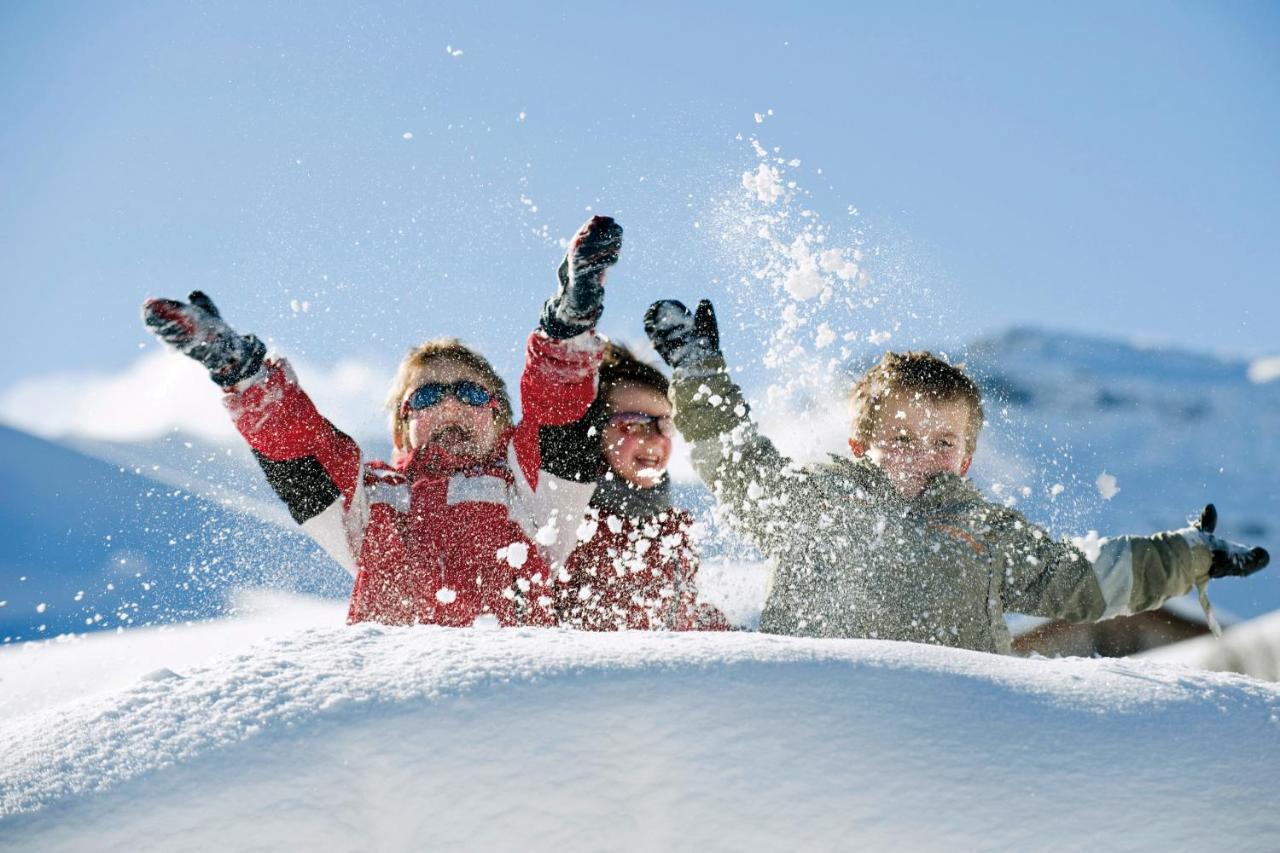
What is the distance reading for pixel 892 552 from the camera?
3414mm

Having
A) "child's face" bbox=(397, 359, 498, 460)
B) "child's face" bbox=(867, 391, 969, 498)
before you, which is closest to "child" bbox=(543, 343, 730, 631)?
"child's face" bbox=(397, 359, 498, 460)

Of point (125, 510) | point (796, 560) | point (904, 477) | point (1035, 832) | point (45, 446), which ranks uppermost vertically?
point (45, 446)

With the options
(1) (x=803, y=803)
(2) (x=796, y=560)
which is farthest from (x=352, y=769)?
(2) (x=796, y=560)

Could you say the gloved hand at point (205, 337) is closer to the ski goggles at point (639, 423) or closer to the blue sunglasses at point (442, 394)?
the blue sunglasses at point (442, 394)

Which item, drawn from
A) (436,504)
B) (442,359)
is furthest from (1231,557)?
(442,359)

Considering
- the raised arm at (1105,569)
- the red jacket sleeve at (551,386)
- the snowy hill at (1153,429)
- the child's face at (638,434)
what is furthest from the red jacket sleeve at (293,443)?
the snowy hill at (1153,429)

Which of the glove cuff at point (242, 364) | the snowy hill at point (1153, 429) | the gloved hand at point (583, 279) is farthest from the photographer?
the snowy hill at point (1153, 429)

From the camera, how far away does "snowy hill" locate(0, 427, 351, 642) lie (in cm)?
454

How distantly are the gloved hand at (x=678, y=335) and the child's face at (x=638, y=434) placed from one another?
1.50 ft

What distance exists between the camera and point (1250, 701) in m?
1.69

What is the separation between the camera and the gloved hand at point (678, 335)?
3.66 m

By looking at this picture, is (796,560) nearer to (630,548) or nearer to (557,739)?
(630,548)

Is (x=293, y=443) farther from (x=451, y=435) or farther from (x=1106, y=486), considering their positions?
(x=1106, y=486)

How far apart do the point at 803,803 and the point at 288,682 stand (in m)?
0.82
